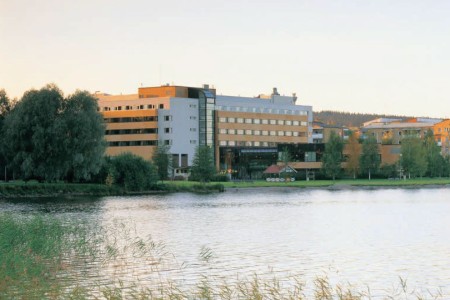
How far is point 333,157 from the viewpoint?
187375 millimetres

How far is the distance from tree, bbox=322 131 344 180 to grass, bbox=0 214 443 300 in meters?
141

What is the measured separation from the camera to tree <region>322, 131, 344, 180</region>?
614ft

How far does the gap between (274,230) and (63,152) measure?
58.0 m

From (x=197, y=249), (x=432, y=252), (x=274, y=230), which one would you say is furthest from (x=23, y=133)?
(x=432, y=252)

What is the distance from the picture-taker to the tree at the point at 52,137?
112688 millimetres

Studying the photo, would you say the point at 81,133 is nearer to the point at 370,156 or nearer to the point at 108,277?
the point at 108,277

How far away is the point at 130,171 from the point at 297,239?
79.7 metres

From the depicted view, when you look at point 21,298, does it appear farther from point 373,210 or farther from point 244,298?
point 373,210

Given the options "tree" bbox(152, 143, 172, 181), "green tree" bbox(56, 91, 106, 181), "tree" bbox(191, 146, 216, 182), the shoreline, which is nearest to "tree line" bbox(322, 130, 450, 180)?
the shoreline

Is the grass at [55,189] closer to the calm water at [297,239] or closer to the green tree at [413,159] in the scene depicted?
the calm water at [297,239]

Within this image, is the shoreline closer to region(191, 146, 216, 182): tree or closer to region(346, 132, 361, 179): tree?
region(191, 146, 216, 182): tree

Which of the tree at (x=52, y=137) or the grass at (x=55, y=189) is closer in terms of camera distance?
the tree at (x=52, y=137)

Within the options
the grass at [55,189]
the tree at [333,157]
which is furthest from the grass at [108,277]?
the tree at [333,157]

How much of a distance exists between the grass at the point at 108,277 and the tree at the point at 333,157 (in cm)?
14086
